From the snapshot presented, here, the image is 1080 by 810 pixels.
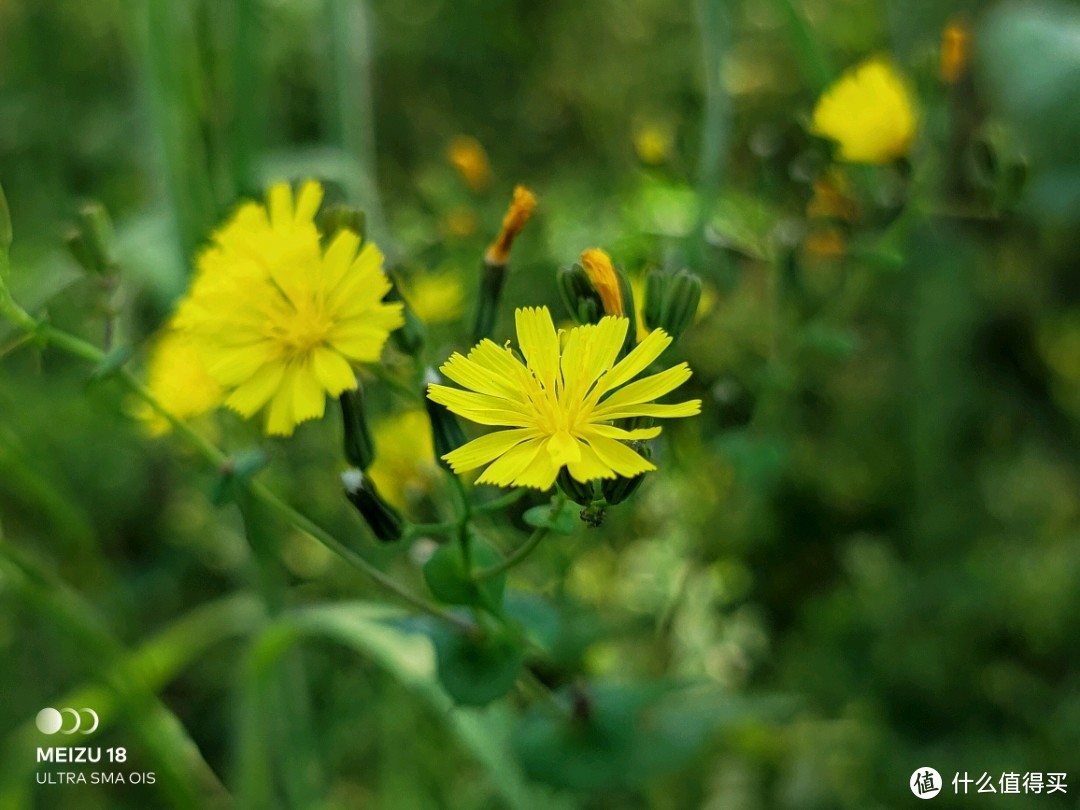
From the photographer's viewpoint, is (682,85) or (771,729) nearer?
(771,729)

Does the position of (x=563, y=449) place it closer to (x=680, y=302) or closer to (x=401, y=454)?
(x=680, y=302)

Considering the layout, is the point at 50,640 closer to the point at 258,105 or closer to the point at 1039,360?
the point at 258,105

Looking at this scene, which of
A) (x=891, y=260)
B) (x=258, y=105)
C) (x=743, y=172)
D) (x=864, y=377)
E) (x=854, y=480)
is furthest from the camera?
(x=743, y=172)

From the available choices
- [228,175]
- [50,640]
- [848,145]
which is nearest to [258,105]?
[228,175]

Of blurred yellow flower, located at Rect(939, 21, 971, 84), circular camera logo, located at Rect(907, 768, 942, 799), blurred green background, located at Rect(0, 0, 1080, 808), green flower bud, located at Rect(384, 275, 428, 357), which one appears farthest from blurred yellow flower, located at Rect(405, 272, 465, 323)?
circular camera logo, located at Rect(907, 768, 942, 799)

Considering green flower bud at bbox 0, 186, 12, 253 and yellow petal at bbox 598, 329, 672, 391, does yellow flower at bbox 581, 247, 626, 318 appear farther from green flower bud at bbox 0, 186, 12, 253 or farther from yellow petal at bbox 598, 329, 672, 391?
green flower bud at bbox 0, 186, 12, 253

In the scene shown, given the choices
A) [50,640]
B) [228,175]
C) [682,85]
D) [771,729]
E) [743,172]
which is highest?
[682,85]

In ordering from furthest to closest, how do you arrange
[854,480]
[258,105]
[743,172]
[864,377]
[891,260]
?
[743,172] → [864,377] → [854,480] → [258,105] → [891,260]
